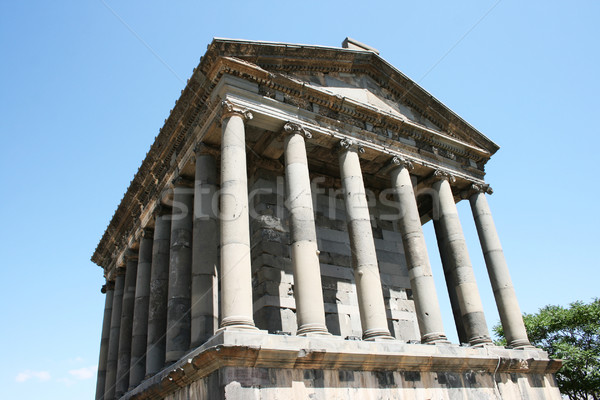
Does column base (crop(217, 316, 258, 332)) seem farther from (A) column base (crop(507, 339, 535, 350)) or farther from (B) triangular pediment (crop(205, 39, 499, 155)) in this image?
(A) column base (crop(507, 339, 535, 350))

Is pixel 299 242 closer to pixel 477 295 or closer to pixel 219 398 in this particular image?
pixel 219 398

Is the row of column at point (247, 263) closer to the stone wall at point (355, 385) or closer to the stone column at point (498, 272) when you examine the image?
the stone column at point (498, 272)

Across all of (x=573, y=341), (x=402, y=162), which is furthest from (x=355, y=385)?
(x=573, y=341)

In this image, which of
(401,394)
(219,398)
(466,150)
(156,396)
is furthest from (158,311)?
(466,150)

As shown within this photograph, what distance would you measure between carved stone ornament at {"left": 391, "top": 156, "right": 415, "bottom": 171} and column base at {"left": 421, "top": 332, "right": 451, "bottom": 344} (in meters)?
5.78

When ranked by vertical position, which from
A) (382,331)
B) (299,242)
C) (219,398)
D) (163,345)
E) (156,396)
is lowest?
(219,398)

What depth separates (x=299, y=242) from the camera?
12188mm

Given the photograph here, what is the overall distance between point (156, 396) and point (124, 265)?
34.8 ft

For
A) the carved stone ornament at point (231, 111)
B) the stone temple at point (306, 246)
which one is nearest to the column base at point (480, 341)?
the stone temple at point (306, 246)

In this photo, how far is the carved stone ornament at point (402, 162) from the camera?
16062 mm

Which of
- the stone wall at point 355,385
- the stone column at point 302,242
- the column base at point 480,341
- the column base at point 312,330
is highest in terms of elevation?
the stone column at point 302,242

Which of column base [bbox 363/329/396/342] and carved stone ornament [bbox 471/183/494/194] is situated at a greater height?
carved stone ornament [bbox 471/183/494/194]

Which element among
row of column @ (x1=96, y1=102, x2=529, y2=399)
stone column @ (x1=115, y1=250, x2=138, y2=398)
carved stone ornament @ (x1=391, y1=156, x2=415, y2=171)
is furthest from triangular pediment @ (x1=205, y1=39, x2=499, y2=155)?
stone column @ (x1=115, y1=250, x2=138, y2=398)

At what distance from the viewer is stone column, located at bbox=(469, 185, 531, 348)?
15453 millimetres
